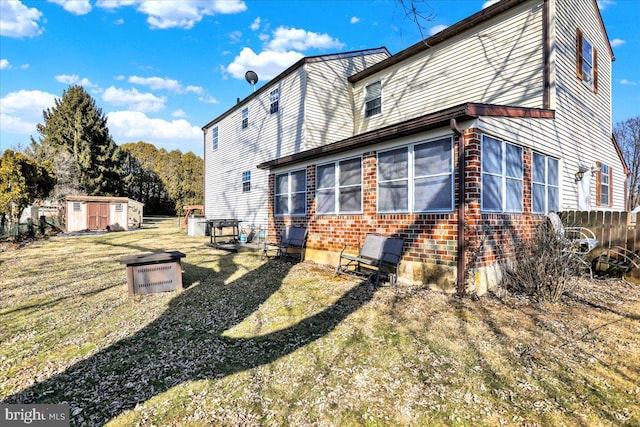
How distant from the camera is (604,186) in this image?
35.4ft

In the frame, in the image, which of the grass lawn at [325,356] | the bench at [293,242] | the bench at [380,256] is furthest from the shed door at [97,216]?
the bench at [380,256]

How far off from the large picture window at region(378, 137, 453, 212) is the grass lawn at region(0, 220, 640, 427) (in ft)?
5.46

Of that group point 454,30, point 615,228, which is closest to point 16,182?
point 454,30

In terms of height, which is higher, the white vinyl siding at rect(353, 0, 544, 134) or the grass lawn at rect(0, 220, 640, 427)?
the white vinyl siding at rect(353, 0, 544, 134)

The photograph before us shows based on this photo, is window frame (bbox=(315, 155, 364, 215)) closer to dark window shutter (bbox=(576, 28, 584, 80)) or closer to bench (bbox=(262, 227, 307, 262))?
bench (bbox=(262, 227, 307, 262))

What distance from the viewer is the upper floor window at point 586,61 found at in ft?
29.4

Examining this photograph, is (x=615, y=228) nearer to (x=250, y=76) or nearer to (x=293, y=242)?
(x=293, y=242)

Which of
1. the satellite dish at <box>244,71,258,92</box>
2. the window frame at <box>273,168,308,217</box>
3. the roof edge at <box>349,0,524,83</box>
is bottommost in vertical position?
the window frame at <box>273,168,308,217</box>

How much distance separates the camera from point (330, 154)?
8016 millimetres

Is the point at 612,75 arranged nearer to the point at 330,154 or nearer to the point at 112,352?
the point at 330,154

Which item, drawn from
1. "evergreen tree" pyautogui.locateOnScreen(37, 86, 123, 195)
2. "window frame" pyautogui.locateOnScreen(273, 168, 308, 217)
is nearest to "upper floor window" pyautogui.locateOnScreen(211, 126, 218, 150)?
"window frame" pyautogui.locateOnScreen(273, 168, 308, 217)

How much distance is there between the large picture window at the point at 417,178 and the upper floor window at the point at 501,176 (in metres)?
0.63

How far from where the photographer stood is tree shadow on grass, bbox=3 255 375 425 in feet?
8.87

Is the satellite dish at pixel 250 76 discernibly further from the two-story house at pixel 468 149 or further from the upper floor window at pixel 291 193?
the upper floor window at pixel 291 193
